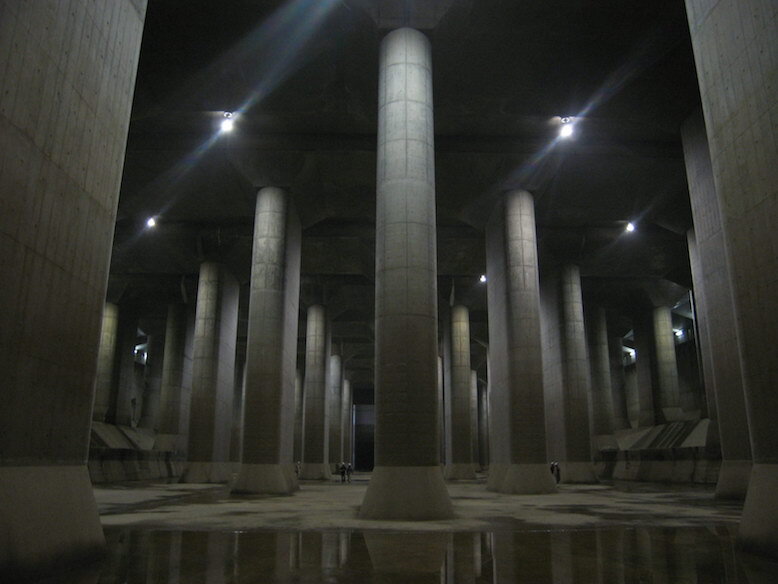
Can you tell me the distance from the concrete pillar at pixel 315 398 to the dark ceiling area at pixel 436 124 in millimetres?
5825

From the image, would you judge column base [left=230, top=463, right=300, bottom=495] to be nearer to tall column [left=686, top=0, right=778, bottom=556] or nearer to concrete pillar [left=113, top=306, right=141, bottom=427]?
tall column [left=686, top=0, right=778, bottom=556]

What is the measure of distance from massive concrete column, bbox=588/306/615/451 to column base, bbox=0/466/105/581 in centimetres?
3746

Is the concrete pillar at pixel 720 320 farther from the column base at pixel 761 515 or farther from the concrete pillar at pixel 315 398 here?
the concrete pillar at pixel 315 398

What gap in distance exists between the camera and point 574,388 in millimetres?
31391

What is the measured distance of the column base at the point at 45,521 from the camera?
221 inches

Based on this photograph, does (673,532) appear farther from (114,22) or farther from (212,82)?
(212,82)

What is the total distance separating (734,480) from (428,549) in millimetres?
13575

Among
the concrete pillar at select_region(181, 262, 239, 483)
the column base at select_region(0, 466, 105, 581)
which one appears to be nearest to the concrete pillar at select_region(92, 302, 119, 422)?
the concrete pillar at select_region(181, 262, 239, 483)

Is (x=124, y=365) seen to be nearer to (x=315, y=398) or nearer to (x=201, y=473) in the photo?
(x=315, y=398)

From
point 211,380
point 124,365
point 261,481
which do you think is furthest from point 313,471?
point 261,481

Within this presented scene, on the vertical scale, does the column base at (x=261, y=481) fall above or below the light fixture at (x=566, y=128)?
below

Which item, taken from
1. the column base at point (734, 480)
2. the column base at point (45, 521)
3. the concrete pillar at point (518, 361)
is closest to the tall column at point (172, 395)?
the concrete pillar at point (518, 361)

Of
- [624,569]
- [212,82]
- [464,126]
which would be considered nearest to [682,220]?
[464,126]

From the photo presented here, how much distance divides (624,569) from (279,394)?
57.1 feet
